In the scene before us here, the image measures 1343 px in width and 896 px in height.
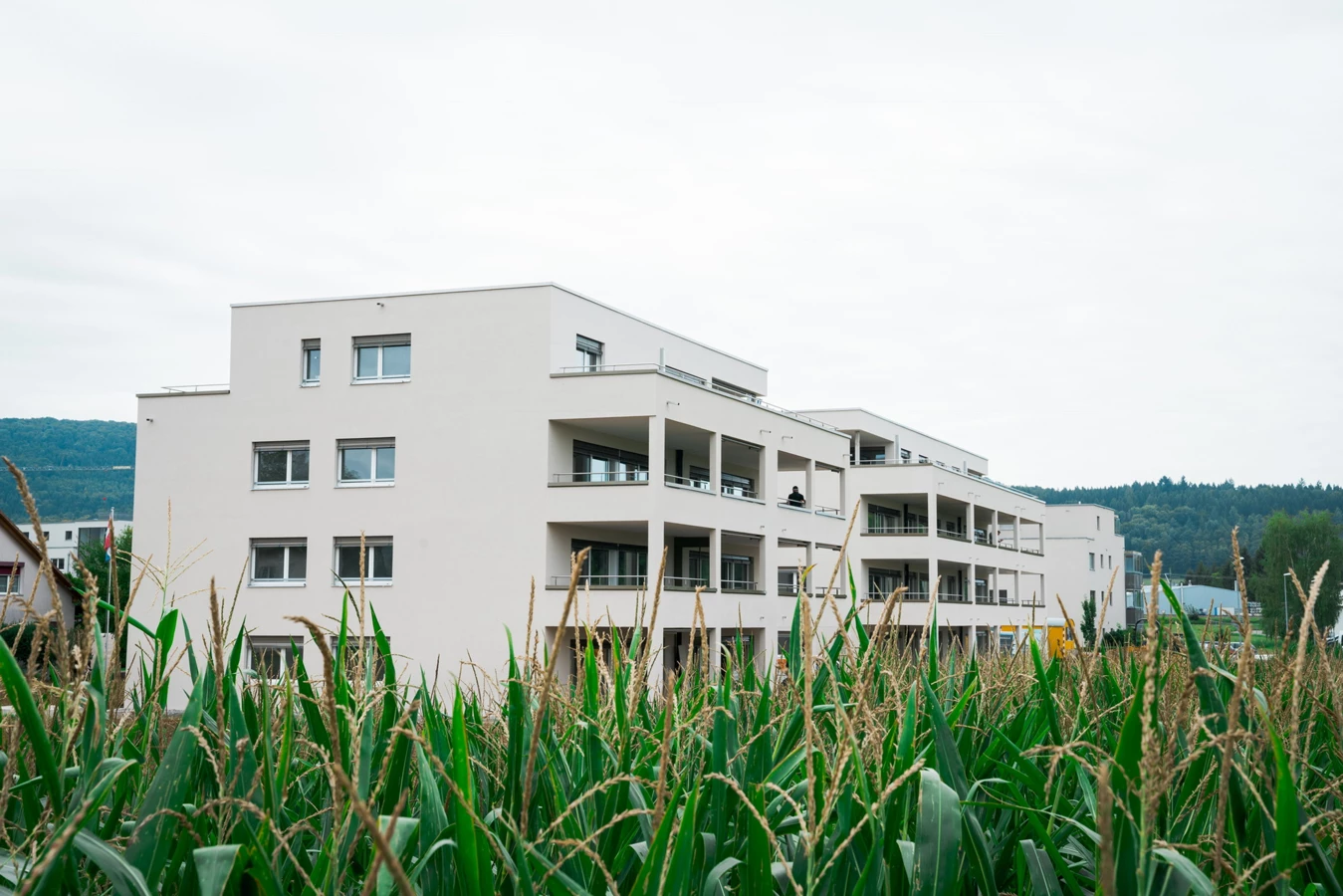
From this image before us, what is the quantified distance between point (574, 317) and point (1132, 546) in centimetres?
8168

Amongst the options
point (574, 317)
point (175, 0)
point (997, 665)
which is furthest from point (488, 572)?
point (997, 665)

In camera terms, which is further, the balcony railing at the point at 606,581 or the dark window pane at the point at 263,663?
the balcony railing at the point at 606,581

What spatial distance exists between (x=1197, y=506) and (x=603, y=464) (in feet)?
373

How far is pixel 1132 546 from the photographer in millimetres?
102125

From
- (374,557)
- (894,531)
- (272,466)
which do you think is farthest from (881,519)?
(272,466)

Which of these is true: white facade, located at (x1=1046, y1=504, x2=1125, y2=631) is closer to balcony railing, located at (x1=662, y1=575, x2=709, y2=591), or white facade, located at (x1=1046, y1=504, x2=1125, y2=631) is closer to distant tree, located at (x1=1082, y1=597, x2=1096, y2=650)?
distant tree, located at (x1=1082, y1=597, x2=1096, y2=650)

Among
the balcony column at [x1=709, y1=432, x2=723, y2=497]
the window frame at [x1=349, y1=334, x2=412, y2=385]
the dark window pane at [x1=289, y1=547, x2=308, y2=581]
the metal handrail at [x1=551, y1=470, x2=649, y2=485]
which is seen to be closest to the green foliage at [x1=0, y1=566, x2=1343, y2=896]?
the metal handrail at [x1=551, y1=470, x2=649, y2=485]

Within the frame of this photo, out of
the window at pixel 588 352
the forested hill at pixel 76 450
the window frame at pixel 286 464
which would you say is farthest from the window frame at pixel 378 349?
the forested hill at pixel 76 450

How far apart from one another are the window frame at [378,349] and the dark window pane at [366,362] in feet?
0.14

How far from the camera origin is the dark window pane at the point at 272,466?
1299 inches

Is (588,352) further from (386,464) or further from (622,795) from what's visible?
(622,795)

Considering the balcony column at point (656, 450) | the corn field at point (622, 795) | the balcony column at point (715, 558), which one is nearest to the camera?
the corn field at point (622, 795)

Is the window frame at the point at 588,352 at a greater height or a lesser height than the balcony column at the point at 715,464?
greater

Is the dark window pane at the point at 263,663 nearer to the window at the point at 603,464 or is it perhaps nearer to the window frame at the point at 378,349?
the window at the point at 603,464
